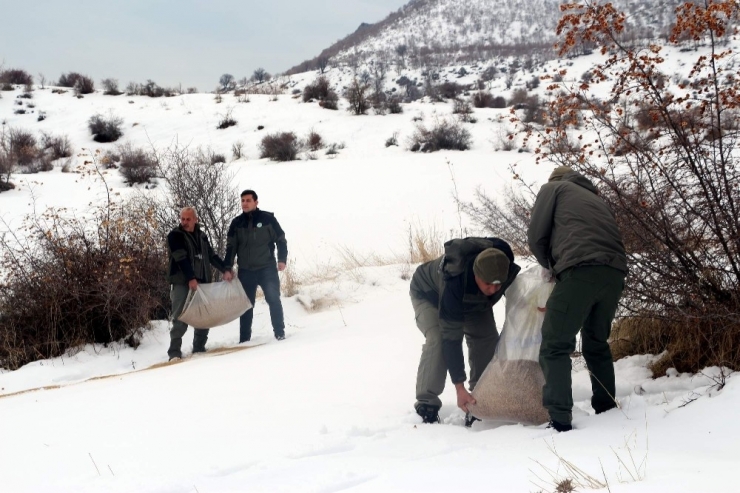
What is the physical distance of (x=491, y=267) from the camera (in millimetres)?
3387

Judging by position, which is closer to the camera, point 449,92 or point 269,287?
point 269,287

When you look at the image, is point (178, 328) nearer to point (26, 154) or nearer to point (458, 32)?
point (26, 154)

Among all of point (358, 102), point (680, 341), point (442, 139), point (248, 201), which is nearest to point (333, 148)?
point (442, 139)

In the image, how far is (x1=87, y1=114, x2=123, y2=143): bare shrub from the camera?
23203mm

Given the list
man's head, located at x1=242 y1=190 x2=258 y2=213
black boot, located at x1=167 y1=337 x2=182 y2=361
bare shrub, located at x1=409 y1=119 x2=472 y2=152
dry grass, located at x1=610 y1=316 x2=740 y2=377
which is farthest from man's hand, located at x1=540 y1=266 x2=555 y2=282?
bare shrub, located at x1=409 y1=119 x2=472 y2=152

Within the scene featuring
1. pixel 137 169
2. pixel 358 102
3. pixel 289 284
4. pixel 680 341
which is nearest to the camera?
pixel 680 341

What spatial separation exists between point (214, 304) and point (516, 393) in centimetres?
390

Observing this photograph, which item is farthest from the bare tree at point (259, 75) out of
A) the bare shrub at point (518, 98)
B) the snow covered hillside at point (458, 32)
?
the bare shrub at point (518, 98)

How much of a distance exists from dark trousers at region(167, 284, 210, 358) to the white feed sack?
12.8 ft

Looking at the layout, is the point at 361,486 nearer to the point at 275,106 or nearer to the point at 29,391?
the point at 29,391

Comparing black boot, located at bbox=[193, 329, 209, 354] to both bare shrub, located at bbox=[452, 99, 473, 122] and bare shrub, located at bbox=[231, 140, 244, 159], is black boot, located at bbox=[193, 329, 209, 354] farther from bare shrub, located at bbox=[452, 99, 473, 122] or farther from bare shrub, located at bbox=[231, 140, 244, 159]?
bare shrub, located at bbox=[452, 99, 473, 122]

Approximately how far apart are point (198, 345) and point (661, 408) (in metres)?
4.98

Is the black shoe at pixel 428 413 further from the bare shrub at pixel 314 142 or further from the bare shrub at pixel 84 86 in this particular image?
the bare shrub at pixel 84 86

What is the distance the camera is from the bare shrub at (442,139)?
67.3 ft
